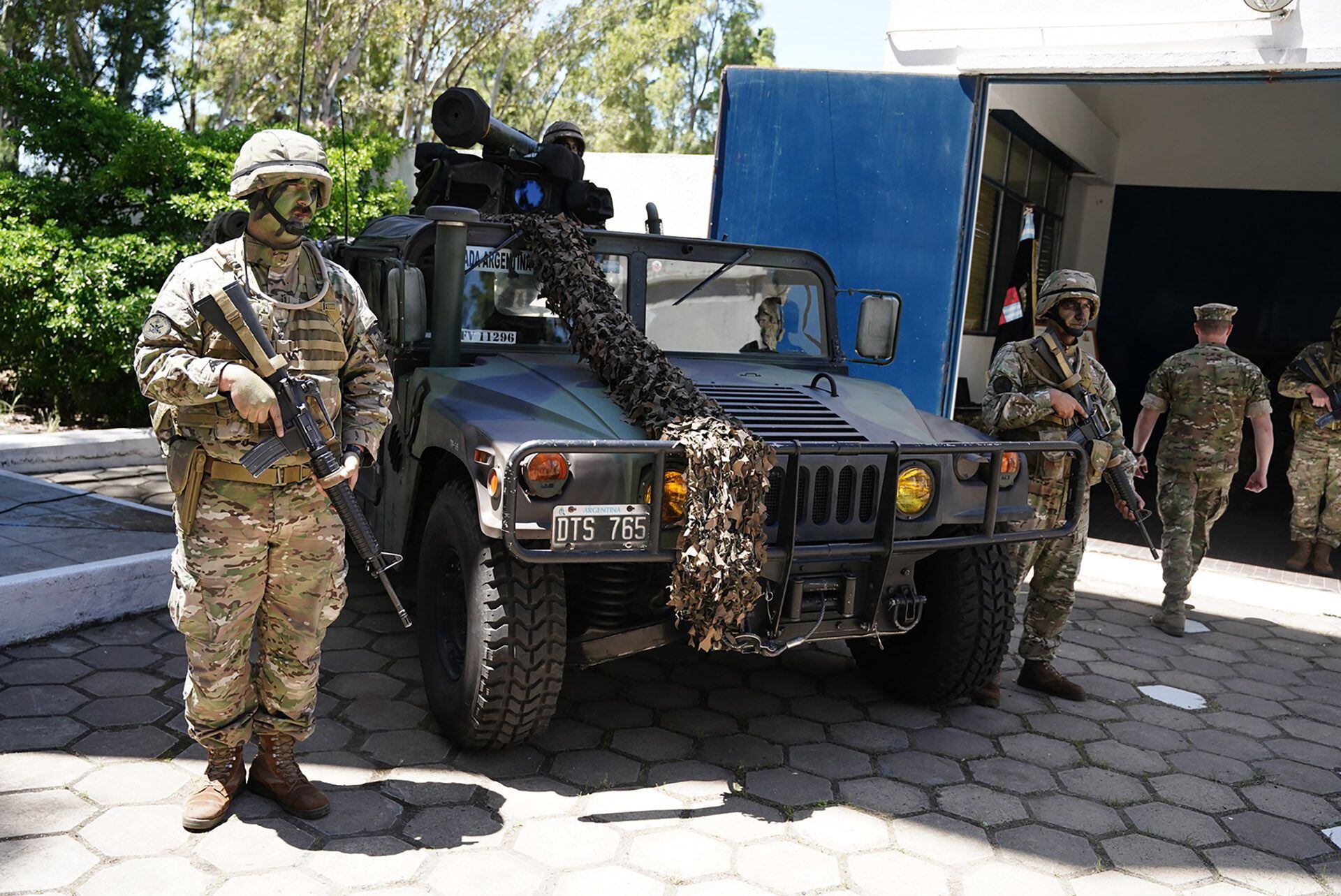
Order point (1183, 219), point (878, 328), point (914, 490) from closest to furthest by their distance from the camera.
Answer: point (914, 490) < point (878, 328) < point (1183, 219)

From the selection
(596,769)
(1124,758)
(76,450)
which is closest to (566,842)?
(596,769)

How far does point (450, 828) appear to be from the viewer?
305cm

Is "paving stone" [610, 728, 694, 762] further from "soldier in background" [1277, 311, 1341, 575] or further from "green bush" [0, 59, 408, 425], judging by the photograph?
"soldier in background" [1277, 311, 1341, 575]

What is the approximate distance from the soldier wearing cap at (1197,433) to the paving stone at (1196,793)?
203cm

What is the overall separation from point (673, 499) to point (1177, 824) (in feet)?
6.24

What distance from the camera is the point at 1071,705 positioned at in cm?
446

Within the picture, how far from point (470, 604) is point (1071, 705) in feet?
8.41

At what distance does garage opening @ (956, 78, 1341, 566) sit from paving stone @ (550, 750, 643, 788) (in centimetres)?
733

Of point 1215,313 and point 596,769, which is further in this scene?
point 1215,313

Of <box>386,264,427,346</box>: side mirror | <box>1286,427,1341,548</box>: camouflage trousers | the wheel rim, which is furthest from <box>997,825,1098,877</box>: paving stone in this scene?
<box>1286,427,1341,548</box>: camouflage trousers

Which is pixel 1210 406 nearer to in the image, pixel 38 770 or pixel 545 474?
pixel 545 474

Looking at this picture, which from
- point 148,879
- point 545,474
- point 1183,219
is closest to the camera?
point 148,879

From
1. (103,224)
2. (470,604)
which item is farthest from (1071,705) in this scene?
(103,224)

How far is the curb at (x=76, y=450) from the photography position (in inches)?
251
